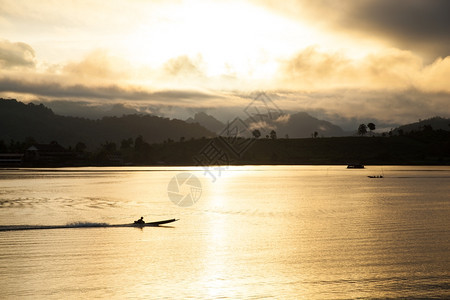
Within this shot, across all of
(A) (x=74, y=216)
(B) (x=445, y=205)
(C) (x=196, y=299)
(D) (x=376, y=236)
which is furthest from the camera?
(B) (x=445, y=205)

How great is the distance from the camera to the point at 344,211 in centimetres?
10650

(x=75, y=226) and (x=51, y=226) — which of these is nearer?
(x=51, y=226)

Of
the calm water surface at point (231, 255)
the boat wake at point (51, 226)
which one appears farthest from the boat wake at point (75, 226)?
the calm water surface at point (231, 255)

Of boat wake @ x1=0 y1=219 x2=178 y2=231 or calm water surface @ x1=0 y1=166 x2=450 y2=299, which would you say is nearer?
calm water surface @ x1=0 y1=166 x2=450 y2=299

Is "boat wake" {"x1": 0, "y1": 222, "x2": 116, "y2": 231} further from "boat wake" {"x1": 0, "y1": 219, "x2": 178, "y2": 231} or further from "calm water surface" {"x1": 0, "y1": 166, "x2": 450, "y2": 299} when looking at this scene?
"calm water surface" {"x1": 0, "y1": 166, "x2": 450, "y2": 299}

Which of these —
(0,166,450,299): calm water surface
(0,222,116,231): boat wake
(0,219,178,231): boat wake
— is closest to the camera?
(0,166,450,299): calm water surface

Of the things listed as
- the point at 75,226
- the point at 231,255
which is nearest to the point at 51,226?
the point at 75,226

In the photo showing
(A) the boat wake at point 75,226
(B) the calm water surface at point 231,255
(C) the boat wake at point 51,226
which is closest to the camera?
(B) the calm water surface at point 231,255

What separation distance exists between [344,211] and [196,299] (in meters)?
72.2

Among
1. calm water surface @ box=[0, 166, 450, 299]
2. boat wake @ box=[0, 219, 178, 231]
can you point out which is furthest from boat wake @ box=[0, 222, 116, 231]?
calm water surface @ box=[0, 166, 450, 299]

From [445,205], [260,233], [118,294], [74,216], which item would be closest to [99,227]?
[74,216]

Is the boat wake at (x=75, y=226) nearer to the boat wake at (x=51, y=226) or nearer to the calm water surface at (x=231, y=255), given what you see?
the boat wake at (x=51, y=226)

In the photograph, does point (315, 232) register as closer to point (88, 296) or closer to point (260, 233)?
point (260, 233)

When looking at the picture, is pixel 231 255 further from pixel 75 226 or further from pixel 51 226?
pixel 51 226
